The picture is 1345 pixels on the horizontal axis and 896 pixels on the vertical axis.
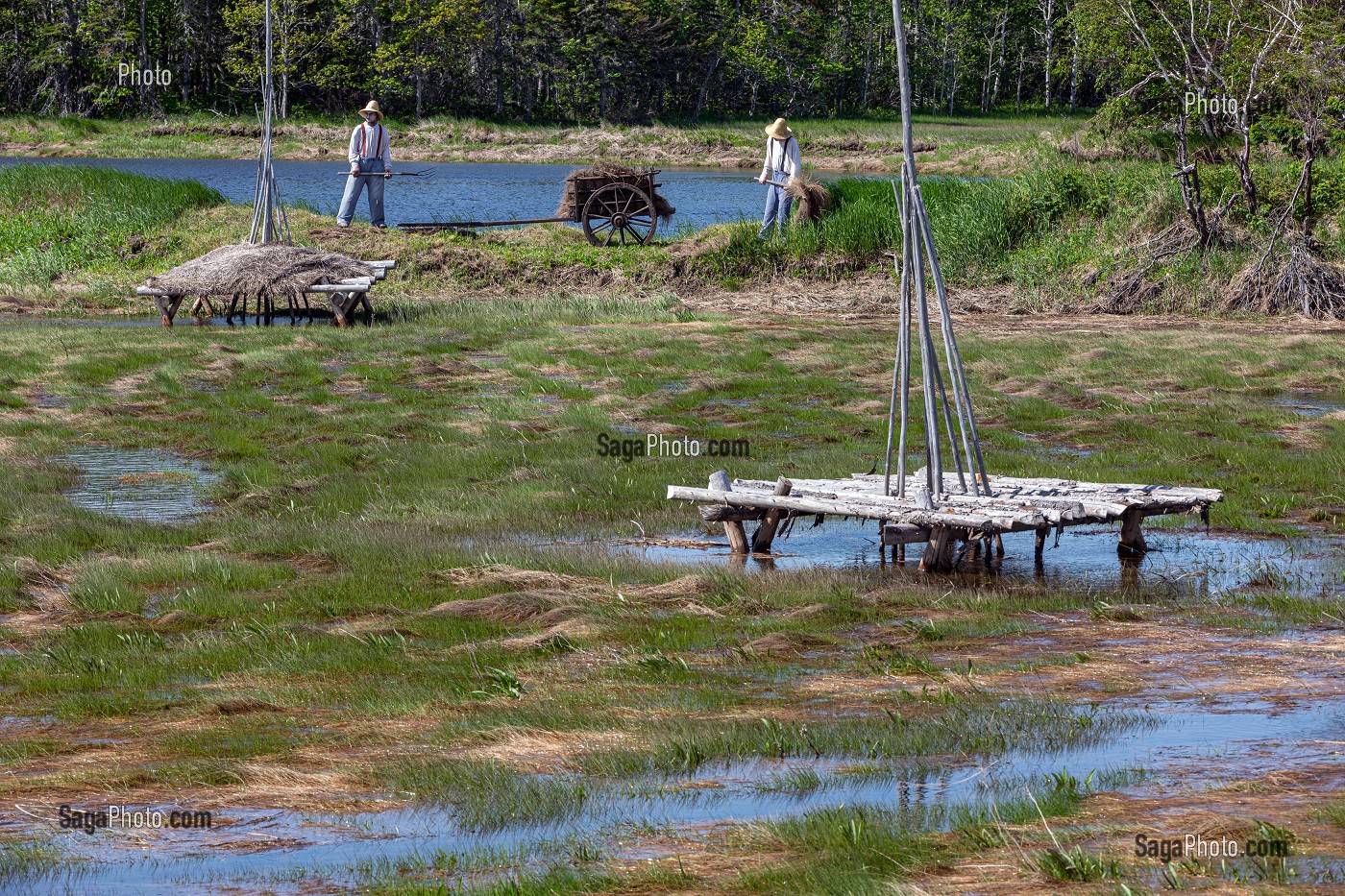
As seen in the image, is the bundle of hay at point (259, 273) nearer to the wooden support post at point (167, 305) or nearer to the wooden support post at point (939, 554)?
the wooden support post at point (167, 305)

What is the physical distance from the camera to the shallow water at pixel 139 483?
12.1 metres

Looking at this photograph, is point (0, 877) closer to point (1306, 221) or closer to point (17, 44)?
point (1306, 221)

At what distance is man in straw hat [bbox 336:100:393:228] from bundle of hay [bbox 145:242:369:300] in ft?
12.5

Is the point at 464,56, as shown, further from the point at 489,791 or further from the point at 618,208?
the point at 489,791

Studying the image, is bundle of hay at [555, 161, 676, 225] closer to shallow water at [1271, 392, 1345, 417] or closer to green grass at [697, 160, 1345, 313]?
green grass at [697, 160, 1345, 313]

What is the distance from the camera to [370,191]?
89.7 feet

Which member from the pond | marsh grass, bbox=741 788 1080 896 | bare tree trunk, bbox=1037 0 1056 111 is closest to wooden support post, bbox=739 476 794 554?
marsh grass, bbox=741 788 1080 896

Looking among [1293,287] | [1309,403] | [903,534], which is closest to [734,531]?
[903,534]

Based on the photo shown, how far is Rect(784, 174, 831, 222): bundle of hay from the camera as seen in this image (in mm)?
26469

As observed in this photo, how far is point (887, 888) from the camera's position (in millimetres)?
5176

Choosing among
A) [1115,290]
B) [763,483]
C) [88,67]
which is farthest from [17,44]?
[763,483]

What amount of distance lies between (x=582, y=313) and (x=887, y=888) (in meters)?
18.6

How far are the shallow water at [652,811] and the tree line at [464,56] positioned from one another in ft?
215

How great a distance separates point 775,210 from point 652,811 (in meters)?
21.8
